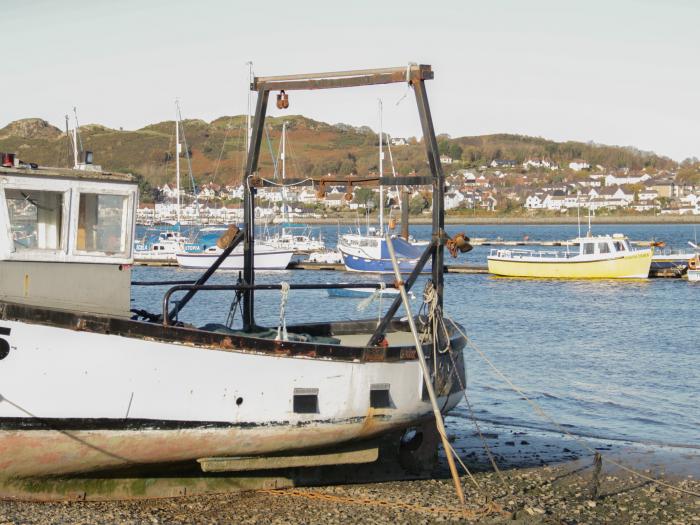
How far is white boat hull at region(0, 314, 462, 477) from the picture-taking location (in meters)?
10.5

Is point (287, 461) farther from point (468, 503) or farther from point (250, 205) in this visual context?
point (250, 205)

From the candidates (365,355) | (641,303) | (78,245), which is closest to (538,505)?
(365,355)

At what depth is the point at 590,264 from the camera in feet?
180

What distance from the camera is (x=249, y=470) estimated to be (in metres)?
11.7

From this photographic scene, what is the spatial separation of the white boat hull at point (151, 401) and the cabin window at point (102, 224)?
44.2 inches

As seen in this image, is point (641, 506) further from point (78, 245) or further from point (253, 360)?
point (78, 245)

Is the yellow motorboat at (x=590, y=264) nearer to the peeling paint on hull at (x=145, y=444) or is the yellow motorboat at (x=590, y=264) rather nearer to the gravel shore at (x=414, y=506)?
the gravel shore at (x=414, y=506)

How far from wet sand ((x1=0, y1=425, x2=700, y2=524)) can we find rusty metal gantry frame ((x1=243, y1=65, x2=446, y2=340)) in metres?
1.87

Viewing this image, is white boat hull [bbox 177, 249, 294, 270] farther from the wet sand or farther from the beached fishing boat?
the beached fishing boat

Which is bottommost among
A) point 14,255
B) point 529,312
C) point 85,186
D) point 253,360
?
point 529,312

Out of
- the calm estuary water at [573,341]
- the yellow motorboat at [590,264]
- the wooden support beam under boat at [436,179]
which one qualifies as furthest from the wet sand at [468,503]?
the yellow motorboat at [590,264]

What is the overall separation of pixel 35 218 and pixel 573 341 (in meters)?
23.6

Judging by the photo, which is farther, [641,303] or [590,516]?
[641,303]

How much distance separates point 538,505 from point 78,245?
18.9 feet
